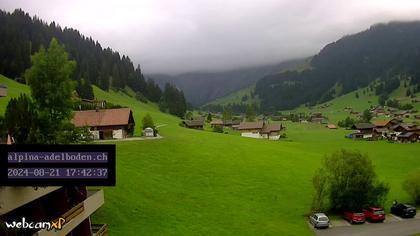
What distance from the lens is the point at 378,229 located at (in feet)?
181

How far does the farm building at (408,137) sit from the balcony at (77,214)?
12289 centimetres

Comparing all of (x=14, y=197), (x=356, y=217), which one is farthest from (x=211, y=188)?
(x=14, y=197)

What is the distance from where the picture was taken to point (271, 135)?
159875mm

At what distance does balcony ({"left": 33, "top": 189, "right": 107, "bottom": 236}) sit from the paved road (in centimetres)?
2744

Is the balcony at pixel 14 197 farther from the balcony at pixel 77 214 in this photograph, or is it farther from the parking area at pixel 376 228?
the parking area at pixel 376 228

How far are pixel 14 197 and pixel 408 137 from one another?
13669 centimetres

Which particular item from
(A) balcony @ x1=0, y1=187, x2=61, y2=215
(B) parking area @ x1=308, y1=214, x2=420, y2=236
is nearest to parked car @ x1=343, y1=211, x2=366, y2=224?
(B) parking area @ x1=308, y1=214, x2=420, y2=236

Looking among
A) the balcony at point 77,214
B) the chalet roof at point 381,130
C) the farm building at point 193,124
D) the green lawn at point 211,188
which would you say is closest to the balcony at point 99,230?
the balcony at point 77,214

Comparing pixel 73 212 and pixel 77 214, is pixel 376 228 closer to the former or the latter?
→ pixel 77 214

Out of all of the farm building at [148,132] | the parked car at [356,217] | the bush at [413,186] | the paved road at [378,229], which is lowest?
the paved road at [378,229]

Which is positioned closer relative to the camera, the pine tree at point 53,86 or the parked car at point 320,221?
the pine tree at point 53,86

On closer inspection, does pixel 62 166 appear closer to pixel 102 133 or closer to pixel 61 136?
pixel 61 136

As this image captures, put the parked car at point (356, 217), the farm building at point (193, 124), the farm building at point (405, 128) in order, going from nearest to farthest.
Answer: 1. the parked car at point (356, 217)
2. the farm building at point (405, 128)
3. the farm building at point (193, 124)

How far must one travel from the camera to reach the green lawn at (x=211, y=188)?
165 feet
